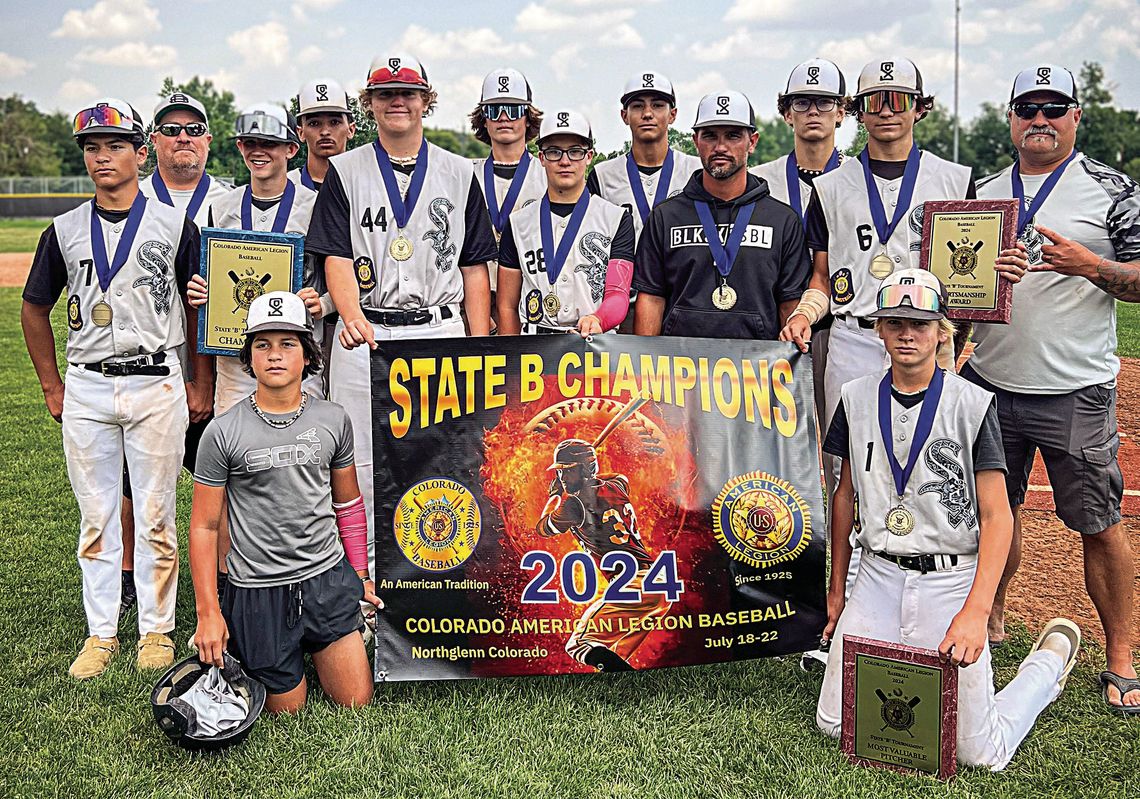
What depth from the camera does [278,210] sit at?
611 centimetres

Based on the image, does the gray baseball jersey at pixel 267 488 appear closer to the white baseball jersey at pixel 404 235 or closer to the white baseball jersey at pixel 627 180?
the white baseball jersey at pixel 404 235

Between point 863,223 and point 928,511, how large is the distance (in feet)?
5.54

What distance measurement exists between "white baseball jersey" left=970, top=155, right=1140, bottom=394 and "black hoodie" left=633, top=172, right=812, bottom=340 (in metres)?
1.12

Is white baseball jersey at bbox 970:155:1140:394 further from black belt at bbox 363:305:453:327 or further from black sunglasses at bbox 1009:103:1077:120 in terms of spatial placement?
black belt at bbox 363:305:453:327

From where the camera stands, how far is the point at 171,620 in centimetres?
574

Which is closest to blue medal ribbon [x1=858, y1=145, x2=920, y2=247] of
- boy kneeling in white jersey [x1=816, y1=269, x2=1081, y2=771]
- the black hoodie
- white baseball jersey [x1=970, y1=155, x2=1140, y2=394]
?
the black hoodie

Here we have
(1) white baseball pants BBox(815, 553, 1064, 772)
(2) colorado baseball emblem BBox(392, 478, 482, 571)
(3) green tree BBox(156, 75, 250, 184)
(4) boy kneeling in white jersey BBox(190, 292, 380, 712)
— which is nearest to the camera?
(1) white baseball pants BBox(815, 553, 1064, 772)

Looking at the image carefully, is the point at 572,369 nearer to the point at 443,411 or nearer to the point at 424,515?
the point at 443,411

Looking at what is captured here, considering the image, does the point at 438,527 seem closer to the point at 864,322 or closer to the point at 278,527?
the point at 278,527

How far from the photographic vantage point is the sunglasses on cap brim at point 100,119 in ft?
17.5

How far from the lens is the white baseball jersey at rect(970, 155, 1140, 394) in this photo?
5266 mm

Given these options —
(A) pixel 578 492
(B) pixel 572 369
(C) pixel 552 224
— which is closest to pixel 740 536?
(A) pixel 578 492

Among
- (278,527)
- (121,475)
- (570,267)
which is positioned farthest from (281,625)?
(570,267)

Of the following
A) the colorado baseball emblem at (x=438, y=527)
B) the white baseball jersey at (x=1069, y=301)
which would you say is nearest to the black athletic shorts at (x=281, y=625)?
the colorado baseball emblem at (x=438, y=527)
